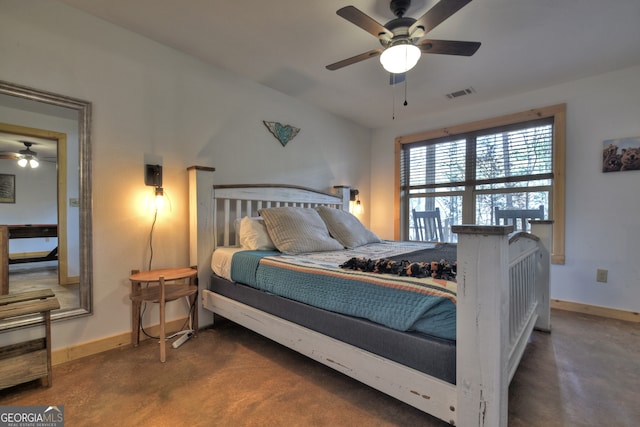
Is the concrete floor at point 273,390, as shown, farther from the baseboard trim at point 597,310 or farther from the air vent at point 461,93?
the air vent at point 461,93

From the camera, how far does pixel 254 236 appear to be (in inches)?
89.8

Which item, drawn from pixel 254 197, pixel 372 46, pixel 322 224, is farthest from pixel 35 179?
pixel 372 46

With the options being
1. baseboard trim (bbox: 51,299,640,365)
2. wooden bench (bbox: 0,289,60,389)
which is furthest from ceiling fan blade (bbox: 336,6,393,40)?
baseboard trim (bbox: 51,299,640,365)

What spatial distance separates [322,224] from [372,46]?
4.99 ft

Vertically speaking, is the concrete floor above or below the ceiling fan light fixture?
below

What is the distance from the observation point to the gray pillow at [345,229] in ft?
8.70

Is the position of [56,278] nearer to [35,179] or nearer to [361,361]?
[35,179]

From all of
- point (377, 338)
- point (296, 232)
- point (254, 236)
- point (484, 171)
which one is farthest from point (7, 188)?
point (484, 171)

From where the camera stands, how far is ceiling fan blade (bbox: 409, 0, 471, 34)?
139 cm

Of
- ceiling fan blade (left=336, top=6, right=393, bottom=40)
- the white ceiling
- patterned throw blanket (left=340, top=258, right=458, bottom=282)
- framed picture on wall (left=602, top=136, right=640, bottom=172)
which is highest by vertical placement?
the white ceiling

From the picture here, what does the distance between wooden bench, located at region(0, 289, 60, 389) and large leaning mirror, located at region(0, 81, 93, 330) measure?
0.12 m

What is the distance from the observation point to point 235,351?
1.98m

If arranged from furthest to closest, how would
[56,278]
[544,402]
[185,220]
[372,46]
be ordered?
[185,220], [372,46], [56,278], [544,402]

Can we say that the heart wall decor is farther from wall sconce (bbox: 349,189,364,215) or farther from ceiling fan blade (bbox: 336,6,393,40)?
ceiling fan blade (bbox: 336,6,393,40)
